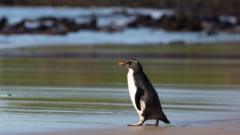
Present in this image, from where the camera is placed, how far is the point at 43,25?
4216cm

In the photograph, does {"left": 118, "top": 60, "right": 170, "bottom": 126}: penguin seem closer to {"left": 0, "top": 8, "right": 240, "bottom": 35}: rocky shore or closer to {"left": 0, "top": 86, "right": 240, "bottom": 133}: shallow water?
{"left": 0, "top": 86, "right": 240, "bottom": 133}: shallow water

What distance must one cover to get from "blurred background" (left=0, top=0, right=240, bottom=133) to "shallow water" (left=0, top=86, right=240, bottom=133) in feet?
0.04

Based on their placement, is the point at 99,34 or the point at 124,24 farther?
the point at 124,24

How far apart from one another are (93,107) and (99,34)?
26213 mm

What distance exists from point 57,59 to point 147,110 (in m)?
12.4

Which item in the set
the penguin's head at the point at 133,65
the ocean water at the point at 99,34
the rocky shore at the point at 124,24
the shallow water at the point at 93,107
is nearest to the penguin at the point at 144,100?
the penguin's head at the point at 133,65

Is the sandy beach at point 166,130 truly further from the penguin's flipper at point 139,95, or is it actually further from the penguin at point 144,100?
the penguin's flipper at point 139,95

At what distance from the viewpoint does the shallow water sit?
11.7 meters

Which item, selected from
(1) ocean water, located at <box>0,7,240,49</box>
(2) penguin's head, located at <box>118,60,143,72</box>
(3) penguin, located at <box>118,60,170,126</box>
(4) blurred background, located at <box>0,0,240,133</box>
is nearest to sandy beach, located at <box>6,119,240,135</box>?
(3) penguin, located at <box>118,60,170,126</box>

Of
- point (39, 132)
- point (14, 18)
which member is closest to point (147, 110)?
point (39, 132)

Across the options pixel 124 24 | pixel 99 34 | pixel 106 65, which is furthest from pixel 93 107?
pixel 124 24

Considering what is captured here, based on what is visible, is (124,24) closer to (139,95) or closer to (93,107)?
(93,107)

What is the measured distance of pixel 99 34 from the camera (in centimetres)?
3953

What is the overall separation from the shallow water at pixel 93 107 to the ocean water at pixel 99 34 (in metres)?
14.3
